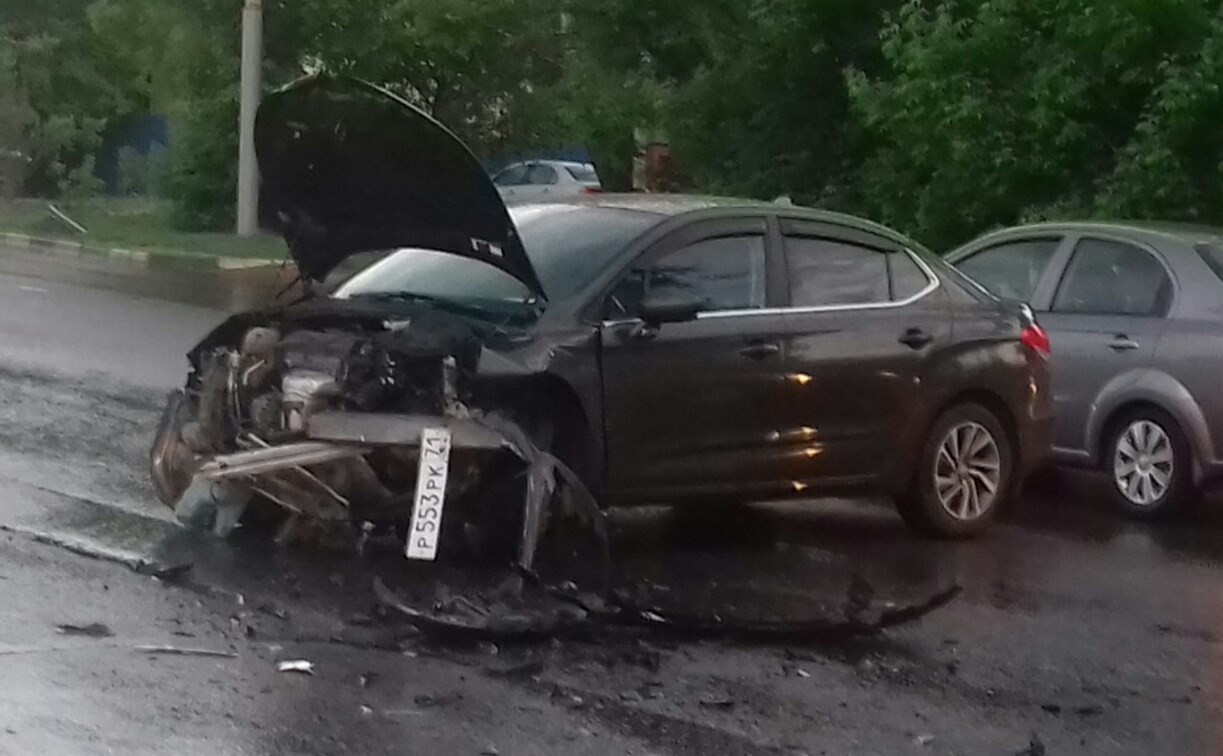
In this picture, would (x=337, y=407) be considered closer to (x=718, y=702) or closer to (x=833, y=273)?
(x=718, y=702)

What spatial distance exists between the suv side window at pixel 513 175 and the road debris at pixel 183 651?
26670 mm

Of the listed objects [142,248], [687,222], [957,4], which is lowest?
[142,248]

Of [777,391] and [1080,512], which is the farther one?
[1080,512]

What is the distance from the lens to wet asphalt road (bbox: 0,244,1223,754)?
566 cm

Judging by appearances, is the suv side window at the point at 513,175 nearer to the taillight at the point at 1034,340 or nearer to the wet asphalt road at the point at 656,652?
the wet asphalt road at the point at 656,652

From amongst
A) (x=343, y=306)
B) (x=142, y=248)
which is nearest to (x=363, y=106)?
(x=343, y=306)

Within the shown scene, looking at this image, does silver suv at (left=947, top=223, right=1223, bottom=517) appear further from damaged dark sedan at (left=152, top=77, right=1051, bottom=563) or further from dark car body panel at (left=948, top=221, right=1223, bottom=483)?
damaged dark sedan at (left=152, top=77, right=1051, bottom=563)

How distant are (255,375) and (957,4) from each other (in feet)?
38.8

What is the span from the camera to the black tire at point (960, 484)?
905 cm

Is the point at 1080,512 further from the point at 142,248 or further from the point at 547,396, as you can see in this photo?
the point at 142,248

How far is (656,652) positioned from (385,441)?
4.50ft

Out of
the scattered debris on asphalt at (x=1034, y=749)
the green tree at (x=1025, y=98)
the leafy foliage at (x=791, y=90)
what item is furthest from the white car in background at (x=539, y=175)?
the scattered debris on asphalt at (x=1034, y=749)

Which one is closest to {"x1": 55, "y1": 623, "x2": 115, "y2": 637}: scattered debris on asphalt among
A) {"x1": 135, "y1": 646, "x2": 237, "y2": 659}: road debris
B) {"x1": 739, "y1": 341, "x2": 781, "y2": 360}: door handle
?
{"x1": 135, "y1": 646, "x2": 237, "y2": 659}: road debris

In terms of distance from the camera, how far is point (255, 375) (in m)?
7.65
